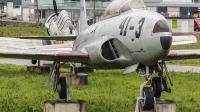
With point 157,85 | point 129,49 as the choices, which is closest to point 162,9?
point 157,85

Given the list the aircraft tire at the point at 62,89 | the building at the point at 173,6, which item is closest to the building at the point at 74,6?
the building at the point at 173,6

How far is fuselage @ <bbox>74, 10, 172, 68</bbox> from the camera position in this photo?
1282 centimetres

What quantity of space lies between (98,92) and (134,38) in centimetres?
673


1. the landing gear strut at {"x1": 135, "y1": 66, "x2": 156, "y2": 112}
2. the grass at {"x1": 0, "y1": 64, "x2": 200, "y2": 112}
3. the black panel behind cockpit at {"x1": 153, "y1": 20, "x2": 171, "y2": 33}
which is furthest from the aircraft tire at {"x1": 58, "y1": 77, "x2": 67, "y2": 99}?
the black panel behind cockpit at {"x1": 153, "y1": 20, "x2": 171, "y2": 33}

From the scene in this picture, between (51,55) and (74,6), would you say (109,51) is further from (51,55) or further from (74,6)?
(74,6)

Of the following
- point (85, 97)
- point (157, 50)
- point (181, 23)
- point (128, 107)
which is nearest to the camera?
point (157, 50)

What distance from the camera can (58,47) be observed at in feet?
96.7

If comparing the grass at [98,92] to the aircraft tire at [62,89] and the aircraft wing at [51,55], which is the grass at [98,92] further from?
the aircraft wing at [51,55]

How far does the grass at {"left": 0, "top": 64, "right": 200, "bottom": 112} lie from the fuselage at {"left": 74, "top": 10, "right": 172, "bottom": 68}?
213cm

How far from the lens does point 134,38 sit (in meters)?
13.4

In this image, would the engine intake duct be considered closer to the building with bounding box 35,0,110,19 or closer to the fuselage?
the fuselage

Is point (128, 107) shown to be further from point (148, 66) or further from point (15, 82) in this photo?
point (15, 82)

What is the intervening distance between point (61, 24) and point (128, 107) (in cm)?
1772

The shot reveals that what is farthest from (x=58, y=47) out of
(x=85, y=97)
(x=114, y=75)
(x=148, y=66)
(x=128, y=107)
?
(x=148, y=66)
